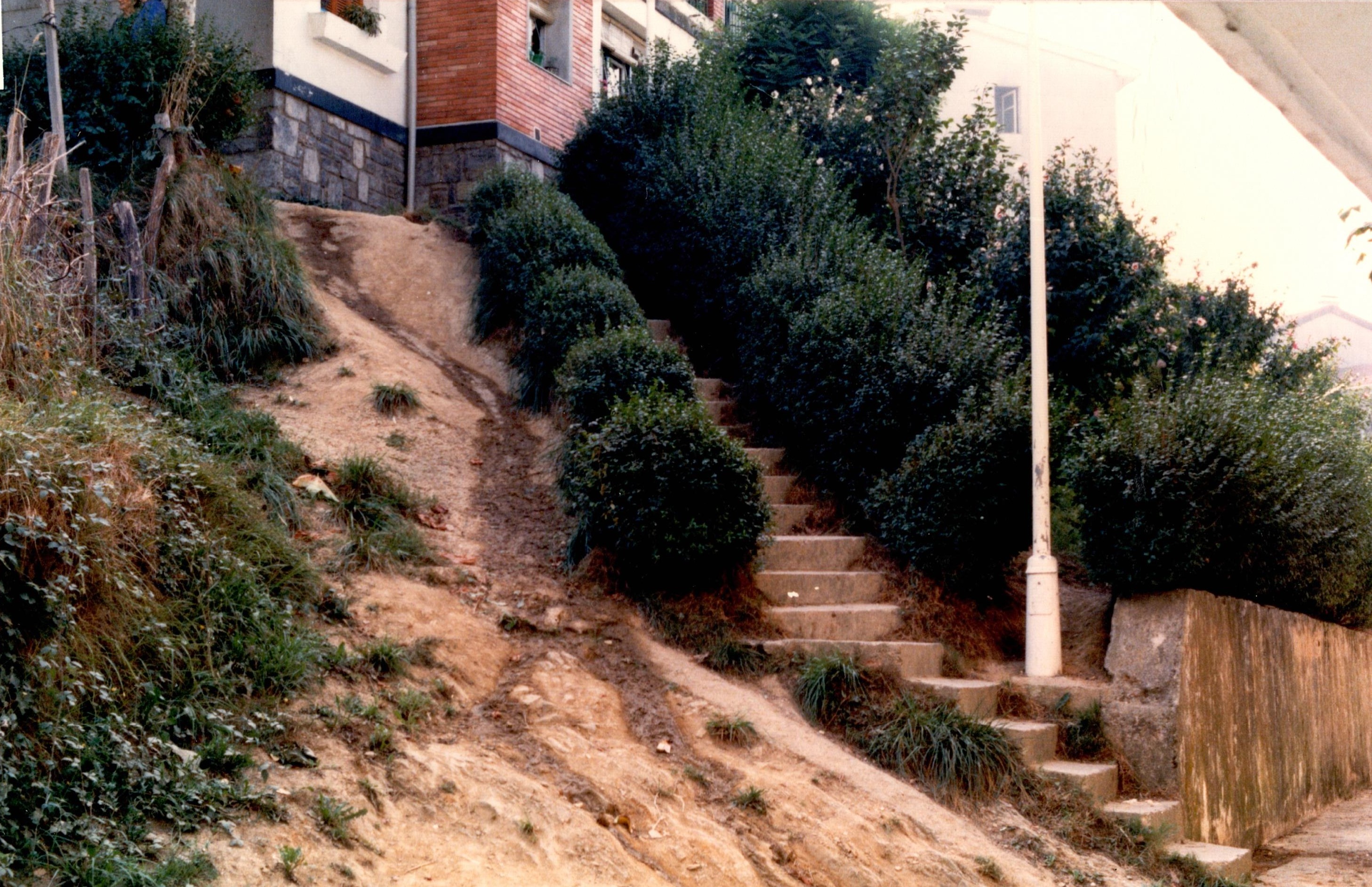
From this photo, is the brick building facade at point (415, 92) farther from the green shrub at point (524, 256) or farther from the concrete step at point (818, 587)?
the concrete step at point (818, 587)

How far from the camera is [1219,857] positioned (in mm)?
7680

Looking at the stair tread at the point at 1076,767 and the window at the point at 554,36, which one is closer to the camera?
the stair tread at the point at 1076,767

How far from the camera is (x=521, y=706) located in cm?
729

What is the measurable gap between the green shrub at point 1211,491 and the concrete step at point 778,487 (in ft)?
7.91

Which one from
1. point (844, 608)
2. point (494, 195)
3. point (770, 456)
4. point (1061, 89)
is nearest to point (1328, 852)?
point (844, 608)

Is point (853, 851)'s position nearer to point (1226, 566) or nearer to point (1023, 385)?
point (1226, 566)

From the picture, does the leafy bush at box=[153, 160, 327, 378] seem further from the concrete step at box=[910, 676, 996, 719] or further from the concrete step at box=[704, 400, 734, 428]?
the concrete step at box=[910, 676, 996, 719]

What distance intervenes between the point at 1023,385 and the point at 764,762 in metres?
4.14

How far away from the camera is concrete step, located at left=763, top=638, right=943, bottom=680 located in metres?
8.63

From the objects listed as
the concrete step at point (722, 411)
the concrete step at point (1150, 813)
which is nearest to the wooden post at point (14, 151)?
the concrete step at point (722, 411)

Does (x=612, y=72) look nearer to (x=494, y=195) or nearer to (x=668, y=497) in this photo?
(x=494, y=195)

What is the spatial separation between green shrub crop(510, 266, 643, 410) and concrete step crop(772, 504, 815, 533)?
2.07 meters

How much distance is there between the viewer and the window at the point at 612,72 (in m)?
19.0

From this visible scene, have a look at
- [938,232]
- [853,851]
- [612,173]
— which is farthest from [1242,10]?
[612,173]
